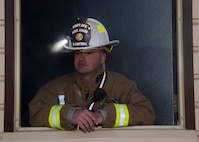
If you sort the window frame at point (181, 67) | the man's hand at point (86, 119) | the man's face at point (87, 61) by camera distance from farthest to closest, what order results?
the man's face at point (87, 61), the window frame at point (181, 67), the man's hand at point (86, 119)

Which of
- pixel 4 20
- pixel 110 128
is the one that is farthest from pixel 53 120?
pixel 4 20

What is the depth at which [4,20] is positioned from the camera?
290 centimetres

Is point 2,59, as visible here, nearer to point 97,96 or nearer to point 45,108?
point 45,108

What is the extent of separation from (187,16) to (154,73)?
464 mm

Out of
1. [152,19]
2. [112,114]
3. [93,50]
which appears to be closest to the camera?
[112,114]

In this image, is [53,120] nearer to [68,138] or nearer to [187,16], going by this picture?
[68,138]

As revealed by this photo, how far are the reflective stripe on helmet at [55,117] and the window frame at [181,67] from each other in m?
0.22

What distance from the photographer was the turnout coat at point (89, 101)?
279cm

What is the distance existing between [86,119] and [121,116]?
219 millimetres

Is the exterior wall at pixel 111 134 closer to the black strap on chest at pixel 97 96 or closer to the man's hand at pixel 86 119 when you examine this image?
the man's hand at pixel 86 119

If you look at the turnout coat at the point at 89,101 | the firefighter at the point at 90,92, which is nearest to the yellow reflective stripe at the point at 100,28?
the firefighter at the point at 90,92

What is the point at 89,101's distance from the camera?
9.67 feet

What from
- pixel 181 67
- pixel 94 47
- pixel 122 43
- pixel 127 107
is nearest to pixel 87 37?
pixel 94 47

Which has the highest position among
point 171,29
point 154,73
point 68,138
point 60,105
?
point 171,29
